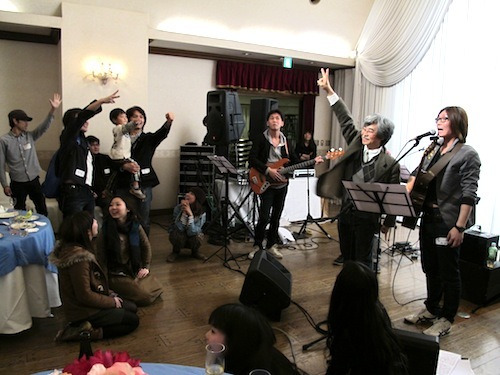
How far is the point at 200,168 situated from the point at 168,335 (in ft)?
12.1

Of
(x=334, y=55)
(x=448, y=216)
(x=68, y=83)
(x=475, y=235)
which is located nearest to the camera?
(x=448, y=216)

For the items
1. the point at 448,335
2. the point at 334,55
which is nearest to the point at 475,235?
the point at 448,335

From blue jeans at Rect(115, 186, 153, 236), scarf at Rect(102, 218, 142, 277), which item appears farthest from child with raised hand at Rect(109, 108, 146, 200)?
scarf at Rect(102, 218, 142, 277)

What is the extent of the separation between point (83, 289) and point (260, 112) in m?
3.77

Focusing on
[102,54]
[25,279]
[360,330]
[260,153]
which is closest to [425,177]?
[360,330]

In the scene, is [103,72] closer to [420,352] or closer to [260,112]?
[260,112]

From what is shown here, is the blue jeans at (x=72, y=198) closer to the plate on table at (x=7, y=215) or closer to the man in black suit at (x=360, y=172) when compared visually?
the plate on table at (x=7, y=215)

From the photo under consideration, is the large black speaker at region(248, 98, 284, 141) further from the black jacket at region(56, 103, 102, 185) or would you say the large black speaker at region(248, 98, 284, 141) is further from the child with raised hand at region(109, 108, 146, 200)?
the black jacket at region(56, 103, 102, 185)

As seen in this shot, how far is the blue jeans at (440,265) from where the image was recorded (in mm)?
2898

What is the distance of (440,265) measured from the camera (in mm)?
2961

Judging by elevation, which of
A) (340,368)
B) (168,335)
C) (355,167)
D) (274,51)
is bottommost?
(168,335)

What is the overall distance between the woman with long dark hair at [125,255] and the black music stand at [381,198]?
1.75 meters

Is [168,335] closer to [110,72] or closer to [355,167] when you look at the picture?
[355,167]

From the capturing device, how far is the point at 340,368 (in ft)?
5.16
